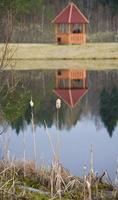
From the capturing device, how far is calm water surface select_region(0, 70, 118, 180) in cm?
1159

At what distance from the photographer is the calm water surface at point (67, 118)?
1159 centimetres

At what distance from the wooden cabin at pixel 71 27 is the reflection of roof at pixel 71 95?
1730cm

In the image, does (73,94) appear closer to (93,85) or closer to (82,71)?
(93,85)

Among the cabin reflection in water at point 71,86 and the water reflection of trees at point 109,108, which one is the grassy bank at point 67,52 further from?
the water reflection of trees at point 109,108

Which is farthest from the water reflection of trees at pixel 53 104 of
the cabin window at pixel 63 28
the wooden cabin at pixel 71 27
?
the cabin window at pixel 63 28

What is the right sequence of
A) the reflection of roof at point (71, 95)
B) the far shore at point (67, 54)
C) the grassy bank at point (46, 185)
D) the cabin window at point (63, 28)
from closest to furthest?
1. the grassy bank at point (46, 185)
2. the reflection of roof at point (71, 95)
3. the far shore at point (67, 54)
4. the cabin window at point (63, 28)

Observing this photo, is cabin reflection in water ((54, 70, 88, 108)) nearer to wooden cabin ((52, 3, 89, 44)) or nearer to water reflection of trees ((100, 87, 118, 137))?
water reflection of trees ((100, 87, 118, 137))

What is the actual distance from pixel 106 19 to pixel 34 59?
1913 cm

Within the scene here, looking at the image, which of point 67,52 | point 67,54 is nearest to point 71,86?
point 67,54

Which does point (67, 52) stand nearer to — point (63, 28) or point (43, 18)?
point (63, 28)

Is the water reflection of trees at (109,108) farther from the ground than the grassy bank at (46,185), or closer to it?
closer to it

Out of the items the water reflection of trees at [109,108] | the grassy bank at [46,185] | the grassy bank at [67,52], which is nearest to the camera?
the grassy bank at [46,185]

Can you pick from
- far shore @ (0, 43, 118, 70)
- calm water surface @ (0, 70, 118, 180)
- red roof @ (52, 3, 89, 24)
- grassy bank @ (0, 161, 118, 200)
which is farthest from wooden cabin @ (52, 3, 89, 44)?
grassy bank @ (0, 161, 118, 200)

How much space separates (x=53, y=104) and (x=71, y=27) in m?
22.9
